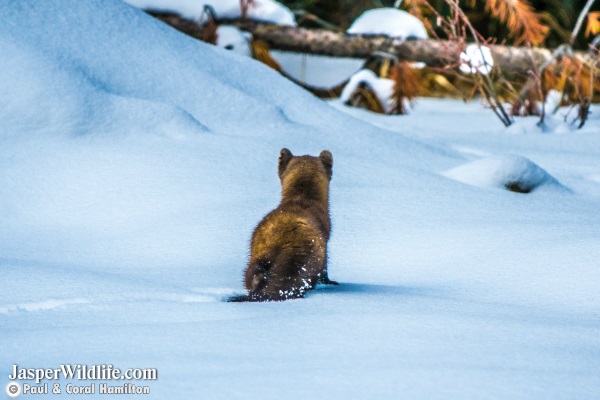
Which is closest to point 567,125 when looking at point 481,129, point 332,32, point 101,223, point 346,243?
point 481,129

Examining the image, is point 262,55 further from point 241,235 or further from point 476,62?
point 241,235

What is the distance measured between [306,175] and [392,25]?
5.63 m

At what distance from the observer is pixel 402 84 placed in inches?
321

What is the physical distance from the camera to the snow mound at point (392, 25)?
8.30m

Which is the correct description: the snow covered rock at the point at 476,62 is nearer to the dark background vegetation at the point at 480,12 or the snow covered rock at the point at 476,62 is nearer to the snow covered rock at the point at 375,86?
the snow covered rock at the point at 375,86

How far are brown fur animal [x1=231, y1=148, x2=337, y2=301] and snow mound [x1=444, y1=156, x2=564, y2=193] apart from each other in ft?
5.82

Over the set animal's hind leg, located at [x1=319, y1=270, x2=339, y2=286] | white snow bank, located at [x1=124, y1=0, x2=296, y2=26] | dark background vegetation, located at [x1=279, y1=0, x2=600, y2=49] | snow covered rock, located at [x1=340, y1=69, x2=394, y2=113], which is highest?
dark background vegetation, located at [x1=279, y1=0, x2=600, y2=49]

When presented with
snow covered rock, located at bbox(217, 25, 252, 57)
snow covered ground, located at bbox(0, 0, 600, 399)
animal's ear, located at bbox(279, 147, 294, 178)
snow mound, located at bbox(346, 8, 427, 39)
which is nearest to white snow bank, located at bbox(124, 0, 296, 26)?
snow covered rock, located at bbox(217, 25, 252, 57)

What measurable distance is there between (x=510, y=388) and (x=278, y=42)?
22.5 feet

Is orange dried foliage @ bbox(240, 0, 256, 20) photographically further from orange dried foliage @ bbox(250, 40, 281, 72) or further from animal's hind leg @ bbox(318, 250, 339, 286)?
animal's hind leg @ bbox(318, 250, 339, 286)

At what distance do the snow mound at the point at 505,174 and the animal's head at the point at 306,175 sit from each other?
1565mm

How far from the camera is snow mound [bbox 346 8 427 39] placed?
27.2 feet

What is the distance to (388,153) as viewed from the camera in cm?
491

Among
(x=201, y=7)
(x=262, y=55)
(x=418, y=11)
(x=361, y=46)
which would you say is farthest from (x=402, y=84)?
(x=201, y=7)
